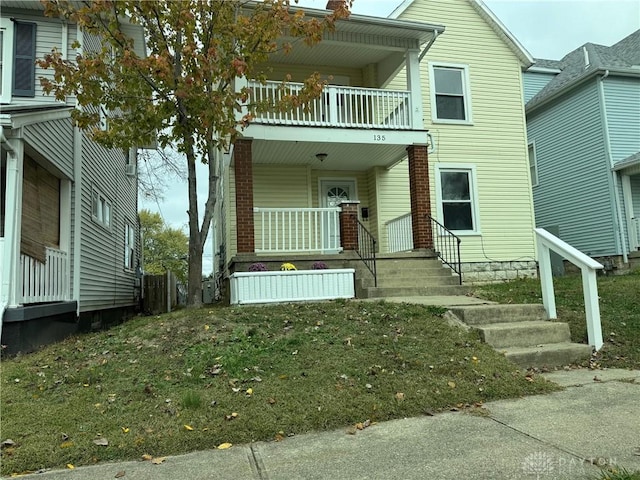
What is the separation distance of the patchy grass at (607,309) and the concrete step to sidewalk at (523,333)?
332mm

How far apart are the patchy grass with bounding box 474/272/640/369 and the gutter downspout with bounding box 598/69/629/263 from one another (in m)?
5.42

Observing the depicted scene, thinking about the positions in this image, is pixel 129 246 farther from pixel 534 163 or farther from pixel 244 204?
pixel 534 163

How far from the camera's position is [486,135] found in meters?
13.8

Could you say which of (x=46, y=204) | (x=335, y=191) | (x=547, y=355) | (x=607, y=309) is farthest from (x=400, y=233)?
(x=46, y=204)

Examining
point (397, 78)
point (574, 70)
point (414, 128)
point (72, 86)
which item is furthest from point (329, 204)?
point (574, 70)

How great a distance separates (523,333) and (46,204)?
26.4 ft

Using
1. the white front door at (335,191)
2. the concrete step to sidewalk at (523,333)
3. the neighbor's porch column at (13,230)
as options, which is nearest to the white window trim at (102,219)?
the neighbor's porch column at (13,230)

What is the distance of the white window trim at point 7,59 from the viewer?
9.26 meters

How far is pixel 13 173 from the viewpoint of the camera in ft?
21.5

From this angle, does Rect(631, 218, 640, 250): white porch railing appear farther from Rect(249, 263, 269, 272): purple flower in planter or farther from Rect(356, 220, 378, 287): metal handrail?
Rect(249, 263, 269, 272): purple flower in planter

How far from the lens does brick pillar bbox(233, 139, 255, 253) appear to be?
31.2 ft

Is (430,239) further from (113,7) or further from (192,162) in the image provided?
(113,7)

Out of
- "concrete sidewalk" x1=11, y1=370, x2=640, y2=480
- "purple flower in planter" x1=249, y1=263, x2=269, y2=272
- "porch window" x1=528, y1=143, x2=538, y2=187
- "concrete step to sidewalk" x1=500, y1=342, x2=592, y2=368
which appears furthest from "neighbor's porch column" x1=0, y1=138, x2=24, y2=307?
"porch window" x1=528, y1=143, x2=538, y2=187

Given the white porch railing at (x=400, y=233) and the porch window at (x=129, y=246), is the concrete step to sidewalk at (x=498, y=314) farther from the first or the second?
the porch window at (x=129, y=246)
